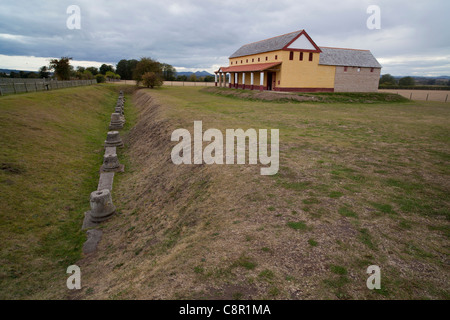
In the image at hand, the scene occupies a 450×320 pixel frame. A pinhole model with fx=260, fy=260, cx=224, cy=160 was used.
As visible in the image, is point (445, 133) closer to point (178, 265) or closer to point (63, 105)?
point (178, 265)

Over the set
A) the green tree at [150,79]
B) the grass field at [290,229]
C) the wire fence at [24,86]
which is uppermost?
the green tree at [150,79]

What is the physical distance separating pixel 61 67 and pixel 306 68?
136 ft

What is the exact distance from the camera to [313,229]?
4.70 metres

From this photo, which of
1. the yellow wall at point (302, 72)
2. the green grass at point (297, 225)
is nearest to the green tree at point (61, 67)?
the yellow wall at point (302, 72)

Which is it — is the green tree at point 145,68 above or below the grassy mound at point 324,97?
above

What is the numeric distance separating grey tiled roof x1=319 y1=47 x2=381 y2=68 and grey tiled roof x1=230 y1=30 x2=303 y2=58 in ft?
16.9

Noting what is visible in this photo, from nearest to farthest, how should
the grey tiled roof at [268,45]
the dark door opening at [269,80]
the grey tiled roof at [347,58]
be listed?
the grey tiled roof at [268,45] → the grey tiled roof at [347,58] → the dark door opening at [269,80]

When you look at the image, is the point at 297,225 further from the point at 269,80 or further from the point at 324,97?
the point at 269,80

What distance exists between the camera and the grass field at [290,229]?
3638 mm

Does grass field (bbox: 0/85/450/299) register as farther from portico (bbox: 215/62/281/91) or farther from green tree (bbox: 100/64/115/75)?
green tree (bbox: 100/64/115/75)

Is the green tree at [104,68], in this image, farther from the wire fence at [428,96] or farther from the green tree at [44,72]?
the wire fence at [428,96]

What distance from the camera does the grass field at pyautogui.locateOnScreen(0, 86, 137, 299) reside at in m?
5.72

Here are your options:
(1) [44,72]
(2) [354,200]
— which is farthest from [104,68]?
(2) [354,200]
